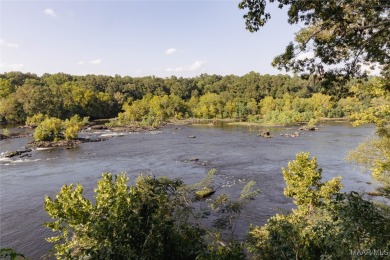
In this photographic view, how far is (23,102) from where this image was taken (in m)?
98.6

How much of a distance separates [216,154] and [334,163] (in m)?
17.7

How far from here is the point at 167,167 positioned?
4206 cm

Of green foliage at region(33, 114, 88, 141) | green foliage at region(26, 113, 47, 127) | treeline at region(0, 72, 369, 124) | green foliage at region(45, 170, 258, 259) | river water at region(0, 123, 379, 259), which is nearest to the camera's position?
green foliage at region(45, 170, 258, 259)

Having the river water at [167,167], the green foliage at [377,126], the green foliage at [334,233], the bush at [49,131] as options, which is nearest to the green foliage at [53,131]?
the bush at [49,131]

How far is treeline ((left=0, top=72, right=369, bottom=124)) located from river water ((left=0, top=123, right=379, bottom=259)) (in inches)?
1377

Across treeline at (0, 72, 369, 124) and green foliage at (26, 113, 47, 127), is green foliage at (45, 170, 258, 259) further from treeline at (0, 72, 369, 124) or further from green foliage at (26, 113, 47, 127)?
green foliage at (26, 113, 47, 127)

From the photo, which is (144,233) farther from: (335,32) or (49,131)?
(49,131)

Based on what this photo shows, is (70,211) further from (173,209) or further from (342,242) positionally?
(342,242)

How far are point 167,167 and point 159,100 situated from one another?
79491 millimetres

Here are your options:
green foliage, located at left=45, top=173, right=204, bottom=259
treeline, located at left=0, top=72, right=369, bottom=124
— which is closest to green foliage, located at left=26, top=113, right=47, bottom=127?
treeline, located at left=0, top=72, right=369, bottom=124

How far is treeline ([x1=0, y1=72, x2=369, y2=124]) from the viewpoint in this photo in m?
99.6

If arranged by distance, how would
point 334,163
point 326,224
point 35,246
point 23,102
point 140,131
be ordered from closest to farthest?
point 326,224, point 35,246, point 334,163, point 140,131, point 23,102

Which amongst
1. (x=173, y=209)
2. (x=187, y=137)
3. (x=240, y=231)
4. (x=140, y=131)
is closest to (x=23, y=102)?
(x=140, y=131)

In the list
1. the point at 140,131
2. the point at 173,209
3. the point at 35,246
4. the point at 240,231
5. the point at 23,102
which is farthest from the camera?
the point at 23,102
